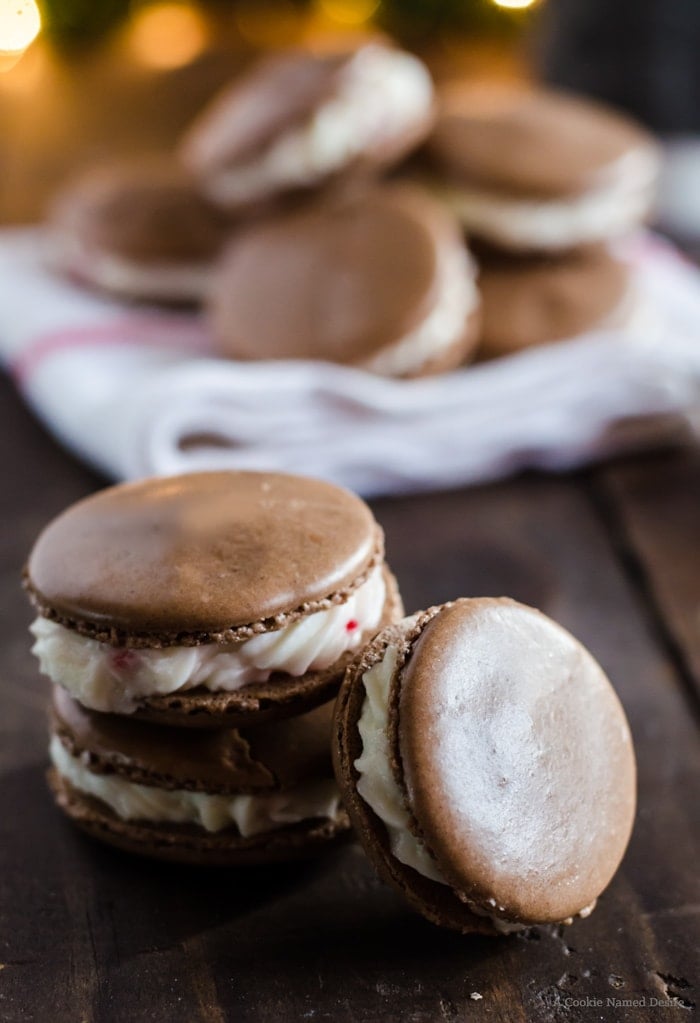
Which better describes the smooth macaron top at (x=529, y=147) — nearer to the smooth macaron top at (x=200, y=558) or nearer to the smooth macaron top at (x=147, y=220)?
the smooth macaron top at (x=147, y=220)

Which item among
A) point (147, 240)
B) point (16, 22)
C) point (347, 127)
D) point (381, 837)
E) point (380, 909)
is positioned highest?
point (16, 22)

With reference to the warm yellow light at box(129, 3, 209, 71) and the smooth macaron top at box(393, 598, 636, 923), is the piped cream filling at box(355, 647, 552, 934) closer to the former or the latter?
the smooth macaron top at box(393, 598, 636, 923)

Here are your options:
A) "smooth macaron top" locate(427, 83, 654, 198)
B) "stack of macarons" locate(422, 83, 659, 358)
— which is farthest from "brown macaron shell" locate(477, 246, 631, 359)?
"smooth macaron top" locate(427, 83, 654, 198)

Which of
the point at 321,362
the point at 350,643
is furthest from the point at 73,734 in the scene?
the point at 321,362

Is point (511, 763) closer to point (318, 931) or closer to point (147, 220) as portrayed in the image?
point (318, 931)

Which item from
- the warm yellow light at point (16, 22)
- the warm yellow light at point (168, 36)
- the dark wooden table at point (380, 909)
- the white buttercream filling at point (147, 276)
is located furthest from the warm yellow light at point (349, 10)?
the dark wooden table at point (380, 909)

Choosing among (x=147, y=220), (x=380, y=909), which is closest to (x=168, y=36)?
(x=147, y=220)
